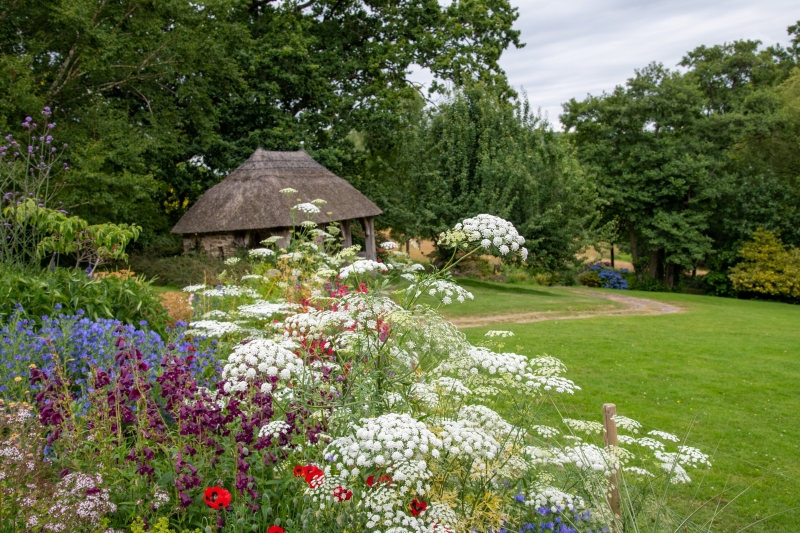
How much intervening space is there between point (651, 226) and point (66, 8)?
24238mm

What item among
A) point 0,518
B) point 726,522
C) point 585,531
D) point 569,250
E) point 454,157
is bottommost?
point 726,522

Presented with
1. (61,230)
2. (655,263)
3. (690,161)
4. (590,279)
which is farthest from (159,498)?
(655,263)

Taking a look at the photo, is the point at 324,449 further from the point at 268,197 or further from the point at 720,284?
the point at 720,284

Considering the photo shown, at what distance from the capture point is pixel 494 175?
17.3m

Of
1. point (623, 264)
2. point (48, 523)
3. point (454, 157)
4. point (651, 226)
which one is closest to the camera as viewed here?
point (48, 523)

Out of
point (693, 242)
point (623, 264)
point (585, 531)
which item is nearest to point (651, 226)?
point (693, 242)

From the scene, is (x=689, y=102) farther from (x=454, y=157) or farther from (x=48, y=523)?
(x=48, y=523)

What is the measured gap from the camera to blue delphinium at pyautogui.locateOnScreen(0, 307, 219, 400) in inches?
157

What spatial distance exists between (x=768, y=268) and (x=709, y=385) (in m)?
19.2

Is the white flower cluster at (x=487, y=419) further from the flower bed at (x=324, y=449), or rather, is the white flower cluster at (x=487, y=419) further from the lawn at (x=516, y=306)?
the lawn at (x=516, y=306)

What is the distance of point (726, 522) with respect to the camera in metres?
4.47

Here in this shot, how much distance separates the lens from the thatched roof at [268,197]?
15109 millimetres

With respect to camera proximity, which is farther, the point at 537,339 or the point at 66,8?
the point at 66,8

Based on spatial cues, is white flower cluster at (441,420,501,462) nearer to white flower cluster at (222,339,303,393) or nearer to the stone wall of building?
white flower cluster at (222,339,303,393)
